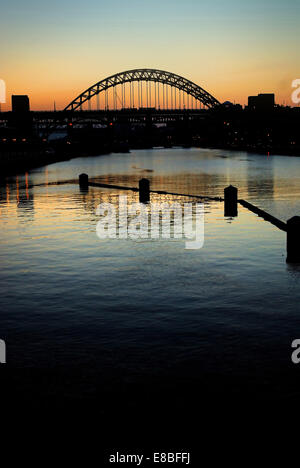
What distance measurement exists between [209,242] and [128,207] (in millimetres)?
11851

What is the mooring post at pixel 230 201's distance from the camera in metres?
24.0

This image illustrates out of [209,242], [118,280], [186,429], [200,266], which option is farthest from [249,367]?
[209,242]

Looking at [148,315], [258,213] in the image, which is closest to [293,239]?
[148,315]

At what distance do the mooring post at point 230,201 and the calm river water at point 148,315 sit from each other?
12.6 ft

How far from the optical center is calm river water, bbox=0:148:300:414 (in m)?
7.66

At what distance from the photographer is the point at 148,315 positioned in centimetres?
1052

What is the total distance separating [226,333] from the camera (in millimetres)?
9430

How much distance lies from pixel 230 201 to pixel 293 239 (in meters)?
9.79

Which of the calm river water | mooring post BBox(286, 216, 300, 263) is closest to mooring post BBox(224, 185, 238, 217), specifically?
the calm river water

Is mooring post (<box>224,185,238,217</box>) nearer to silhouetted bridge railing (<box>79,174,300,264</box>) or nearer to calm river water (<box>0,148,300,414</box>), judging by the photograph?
silhouetted bridge railing (<box>79,174,300,264</box>)

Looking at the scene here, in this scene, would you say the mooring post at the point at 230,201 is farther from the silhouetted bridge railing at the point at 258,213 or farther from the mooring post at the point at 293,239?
the mooring post at the point at 293,239

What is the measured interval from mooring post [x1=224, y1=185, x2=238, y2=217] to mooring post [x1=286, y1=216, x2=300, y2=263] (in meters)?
9.15

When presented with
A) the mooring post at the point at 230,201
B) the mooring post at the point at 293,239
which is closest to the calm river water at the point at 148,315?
the mooring post at the point at 293,239

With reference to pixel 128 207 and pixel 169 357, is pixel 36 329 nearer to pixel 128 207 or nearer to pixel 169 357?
pixel 169 357
